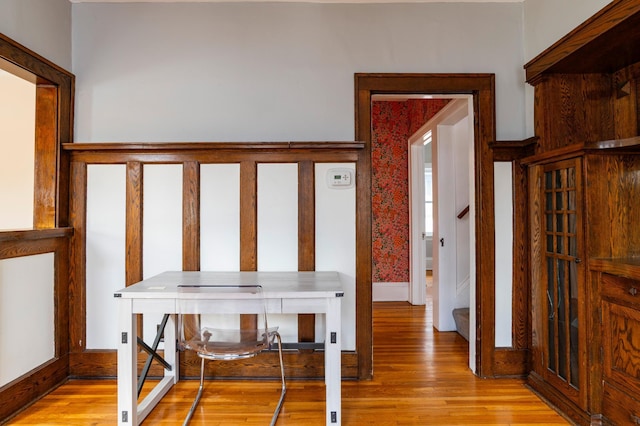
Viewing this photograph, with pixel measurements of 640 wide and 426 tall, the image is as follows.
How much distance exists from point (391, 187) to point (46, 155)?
3934 mm

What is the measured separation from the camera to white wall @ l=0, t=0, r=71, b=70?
224 centimetres

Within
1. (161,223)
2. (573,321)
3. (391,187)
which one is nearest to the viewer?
(573,321)

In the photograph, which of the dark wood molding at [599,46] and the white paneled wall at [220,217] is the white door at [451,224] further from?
the white paneled wall at [220,217]

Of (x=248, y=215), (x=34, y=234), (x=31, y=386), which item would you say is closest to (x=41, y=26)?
(x=34, y=234)

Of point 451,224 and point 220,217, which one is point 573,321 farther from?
point 220,217

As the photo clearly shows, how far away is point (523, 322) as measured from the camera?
2705 millimetres

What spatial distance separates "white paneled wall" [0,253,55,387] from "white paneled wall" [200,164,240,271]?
1.01 m

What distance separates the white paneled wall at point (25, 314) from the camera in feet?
7.13

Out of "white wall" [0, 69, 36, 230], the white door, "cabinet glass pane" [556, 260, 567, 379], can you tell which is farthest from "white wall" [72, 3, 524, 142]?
the white door

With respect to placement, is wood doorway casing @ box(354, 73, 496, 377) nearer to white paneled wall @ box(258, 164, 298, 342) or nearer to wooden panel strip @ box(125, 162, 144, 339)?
white paneled wall @ box(258, 164, 298, 342)

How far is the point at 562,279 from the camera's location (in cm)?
222

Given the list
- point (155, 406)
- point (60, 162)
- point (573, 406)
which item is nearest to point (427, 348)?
point (573, 406)

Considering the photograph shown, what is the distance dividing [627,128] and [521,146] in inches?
23.1

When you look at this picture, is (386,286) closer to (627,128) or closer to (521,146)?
A: (521,146)
